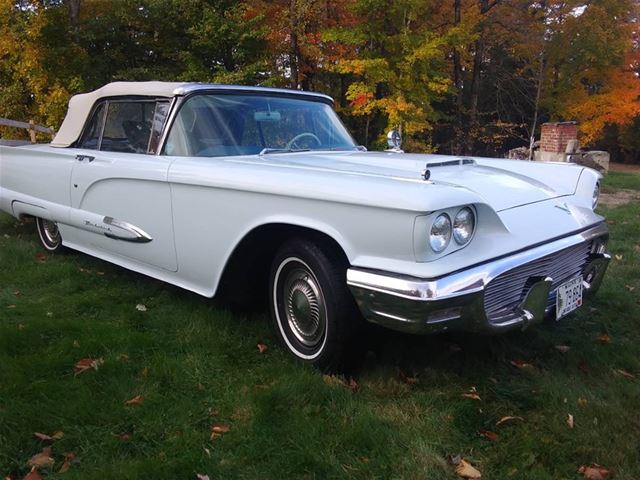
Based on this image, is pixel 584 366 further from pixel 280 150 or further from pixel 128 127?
pixel 128 127

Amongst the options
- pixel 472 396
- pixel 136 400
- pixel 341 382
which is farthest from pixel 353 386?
pixel 136 400

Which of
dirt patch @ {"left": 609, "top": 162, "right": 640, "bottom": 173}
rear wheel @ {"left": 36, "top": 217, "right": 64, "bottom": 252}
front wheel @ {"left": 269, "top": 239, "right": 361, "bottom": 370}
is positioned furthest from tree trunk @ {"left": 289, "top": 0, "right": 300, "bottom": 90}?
dirt patch @ {"left": 609, "top": 162, "right": 640, "bottom": 173}

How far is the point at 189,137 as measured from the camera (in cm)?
356

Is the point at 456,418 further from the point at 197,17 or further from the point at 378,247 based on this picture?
the point at 197,17

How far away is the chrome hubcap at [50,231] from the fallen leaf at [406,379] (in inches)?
135

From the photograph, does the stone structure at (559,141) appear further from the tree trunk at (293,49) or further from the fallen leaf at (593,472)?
the fallen leaf at (593,472)

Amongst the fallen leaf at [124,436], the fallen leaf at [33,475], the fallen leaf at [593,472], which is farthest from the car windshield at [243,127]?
the fallen leaf at [593,472]

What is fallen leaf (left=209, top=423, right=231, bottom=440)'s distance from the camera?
2428 mm

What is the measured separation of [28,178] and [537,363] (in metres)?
4.30

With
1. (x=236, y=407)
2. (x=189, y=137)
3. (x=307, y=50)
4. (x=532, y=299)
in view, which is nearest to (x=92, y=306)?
(x=189, y=137)

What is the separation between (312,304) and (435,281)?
0.75 meters

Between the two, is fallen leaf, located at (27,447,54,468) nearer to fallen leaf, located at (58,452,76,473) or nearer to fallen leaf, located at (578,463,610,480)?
fallen leaf, located at (58,452,76,473)

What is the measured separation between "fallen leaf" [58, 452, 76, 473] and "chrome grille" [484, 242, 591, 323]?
5.91ft

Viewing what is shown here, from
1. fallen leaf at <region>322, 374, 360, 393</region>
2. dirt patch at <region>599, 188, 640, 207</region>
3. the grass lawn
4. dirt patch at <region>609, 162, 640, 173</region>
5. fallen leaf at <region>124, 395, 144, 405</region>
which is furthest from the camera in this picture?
dirt patch at <region>609, 162, 640, 173</region>
